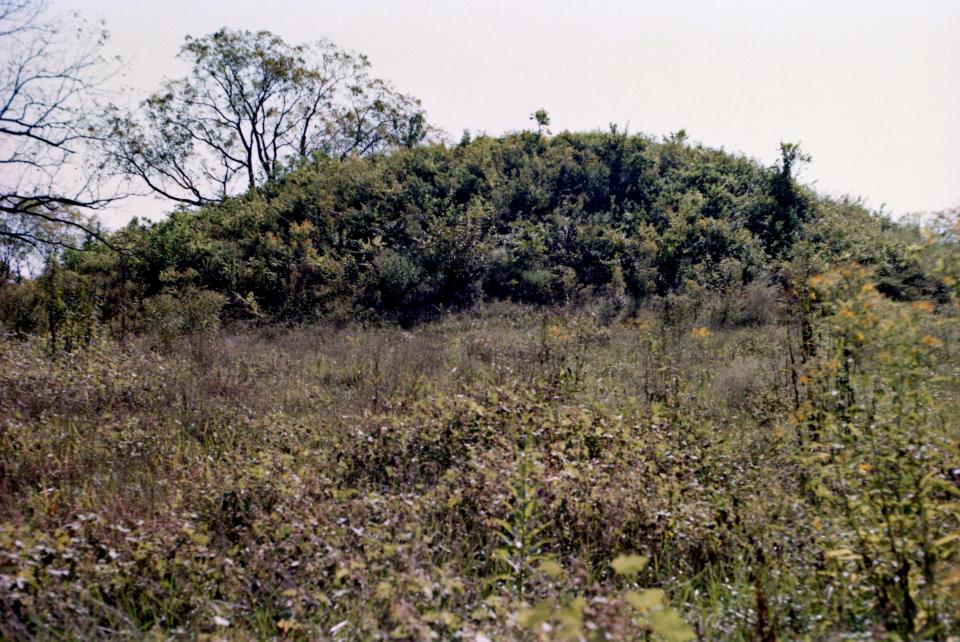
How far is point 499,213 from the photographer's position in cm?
1825

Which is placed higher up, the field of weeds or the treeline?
the treeline

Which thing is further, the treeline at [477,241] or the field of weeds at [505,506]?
the treeline at [477,241]

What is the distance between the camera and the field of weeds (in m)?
2.96

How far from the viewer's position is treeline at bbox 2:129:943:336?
46.3ft

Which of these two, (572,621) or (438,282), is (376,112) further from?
(572,621)

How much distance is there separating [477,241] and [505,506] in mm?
12856

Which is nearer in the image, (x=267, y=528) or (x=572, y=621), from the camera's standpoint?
(x=572, y=621)

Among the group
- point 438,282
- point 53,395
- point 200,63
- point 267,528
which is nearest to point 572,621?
point 267,528

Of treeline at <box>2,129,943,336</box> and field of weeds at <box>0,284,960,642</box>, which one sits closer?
field of weeds at <box>0,284,960,642</box>

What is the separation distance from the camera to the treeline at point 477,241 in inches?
555

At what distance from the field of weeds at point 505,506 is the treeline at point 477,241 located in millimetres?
6314

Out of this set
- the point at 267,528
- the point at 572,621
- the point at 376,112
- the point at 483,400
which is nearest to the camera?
the point at 572,621

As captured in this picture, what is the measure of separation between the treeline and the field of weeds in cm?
631

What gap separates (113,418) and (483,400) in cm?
388
